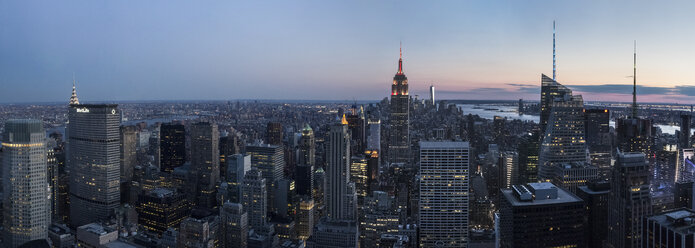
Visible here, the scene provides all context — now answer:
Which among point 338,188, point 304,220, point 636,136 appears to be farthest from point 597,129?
point 304,220

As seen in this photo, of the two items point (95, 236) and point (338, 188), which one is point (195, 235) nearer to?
point (95, 236)

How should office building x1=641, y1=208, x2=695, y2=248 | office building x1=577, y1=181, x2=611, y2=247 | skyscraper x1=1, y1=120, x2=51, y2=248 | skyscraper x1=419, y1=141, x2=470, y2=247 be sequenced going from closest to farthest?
office building x1=641, y1=208, x2=695, y2=248, office building x1=577, y1=181, x2=611, y2=247, skyscraper x1=1, y1=120, x2=51, y2=248, skyscraper x1=419, y1=141, x2=470, y2=247

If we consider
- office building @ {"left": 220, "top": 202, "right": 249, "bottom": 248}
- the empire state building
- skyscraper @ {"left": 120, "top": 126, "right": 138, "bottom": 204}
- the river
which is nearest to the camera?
office building @ {"left": 220, "top": 202, "right": 249, "bottom": 248}

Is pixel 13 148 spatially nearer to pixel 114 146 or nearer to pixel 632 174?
pixel 114 146

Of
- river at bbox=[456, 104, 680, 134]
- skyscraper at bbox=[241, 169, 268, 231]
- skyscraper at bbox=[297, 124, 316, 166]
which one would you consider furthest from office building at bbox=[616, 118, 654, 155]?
skyscraper at bbox=[241, 169, 268, 231]

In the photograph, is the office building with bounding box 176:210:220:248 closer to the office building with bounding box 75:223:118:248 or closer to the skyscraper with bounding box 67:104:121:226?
the office building with bounding box 75:223:118:248

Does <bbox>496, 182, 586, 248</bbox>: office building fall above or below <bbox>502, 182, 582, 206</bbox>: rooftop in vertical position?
below
